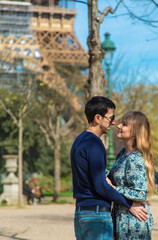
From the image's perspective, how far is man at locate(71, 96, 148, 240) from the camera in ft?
10.4

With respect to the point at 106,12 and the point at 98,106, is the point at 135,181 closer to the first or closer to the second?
the point at 98,106

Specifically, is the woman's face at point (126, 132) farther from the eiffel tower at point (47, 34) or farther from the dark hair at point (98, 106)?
the eiffel tower at point (47, 34)

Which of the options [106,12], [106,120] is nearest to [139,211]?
[106,120]

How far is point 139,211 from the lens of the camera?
3.27 m

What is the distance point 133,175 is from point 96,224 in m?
0.41

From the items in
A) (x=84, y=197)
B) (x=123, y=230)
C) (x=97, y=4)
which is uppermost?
(x=97, y=4)

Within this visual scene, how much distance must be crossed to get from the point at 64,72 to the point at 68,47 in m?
10.3

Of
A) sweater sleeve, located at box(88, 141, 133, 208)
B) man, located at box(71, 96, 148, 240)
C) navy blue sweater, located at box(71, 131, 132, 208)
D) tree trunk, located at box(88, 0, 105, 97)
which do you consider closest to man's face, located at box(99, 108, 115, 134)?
man, located at box(71, 96, 148, 240)

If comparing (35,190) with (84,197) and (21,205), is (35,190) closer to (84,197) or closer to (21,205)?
(21,205)

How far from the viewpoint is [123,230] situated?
10.9ft

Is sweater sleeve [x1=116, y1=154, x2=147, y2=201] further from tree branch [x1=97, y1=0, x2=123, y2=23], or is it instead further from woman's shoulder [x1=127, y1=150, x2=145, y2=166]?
tree branch [x1=97, y1=0, x2=123, y2=23]

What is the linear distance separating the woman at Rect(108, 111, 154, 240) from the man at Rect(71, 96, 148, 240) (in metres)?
0.07

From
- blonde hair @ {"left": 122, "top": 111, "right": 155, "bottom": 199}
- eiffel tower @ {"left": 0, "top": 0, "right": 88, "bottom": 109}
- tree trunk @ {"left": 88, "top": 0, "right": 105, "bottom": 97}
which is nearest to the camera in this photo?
blonde hair @ {"left": 122, "top": 111, "right": 155, "bottom": 199}

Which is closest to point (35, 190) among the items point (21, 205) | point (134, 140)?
point (21, 205)
